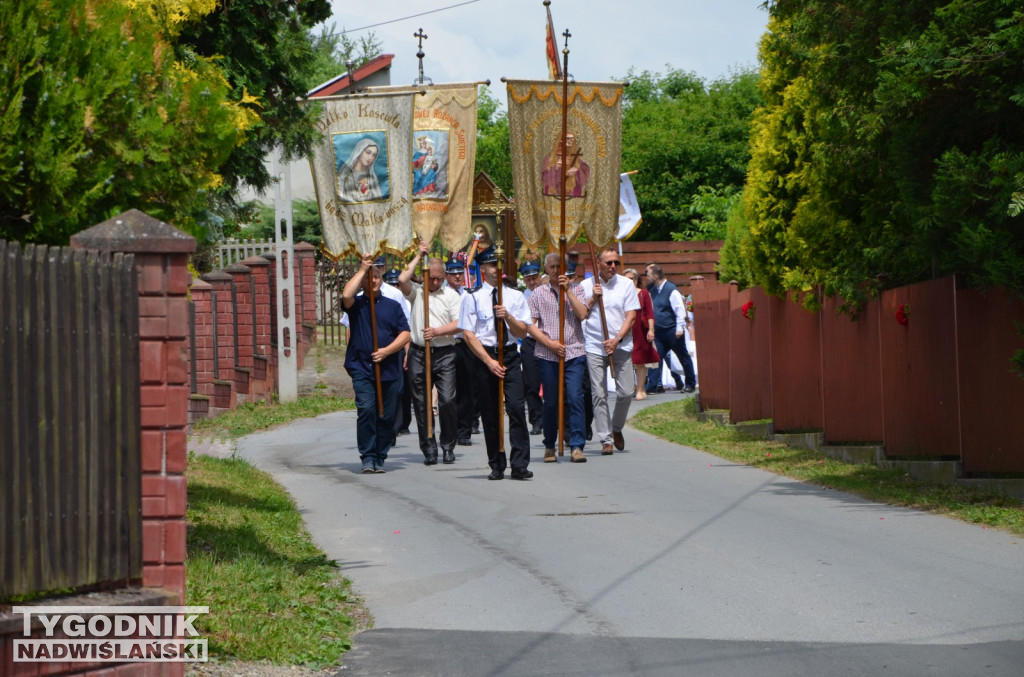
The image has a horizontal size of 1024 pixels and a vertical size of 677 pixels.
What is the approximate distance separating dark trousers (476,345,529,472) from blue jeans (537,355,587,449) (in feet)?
4.76

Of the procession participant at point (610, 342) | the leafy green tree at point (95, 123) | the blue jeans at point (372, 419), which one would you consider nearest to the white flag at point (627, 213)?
the procession participant at point (610, 342)

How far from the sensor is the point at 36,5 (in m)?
7.01

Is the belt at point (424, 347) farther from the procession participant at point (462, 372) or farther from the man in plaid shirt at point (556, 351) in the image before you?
the man in plaid shirt at point (556, 351)

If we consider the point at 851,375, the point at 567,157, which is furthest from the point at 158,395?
the point at 567,157

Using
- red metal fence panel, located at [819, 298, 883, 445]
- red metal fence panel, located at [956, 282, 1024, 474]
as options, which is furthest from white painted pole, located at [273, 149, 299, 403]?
red metal fence panel, located at [956, 282, 1024, 474]

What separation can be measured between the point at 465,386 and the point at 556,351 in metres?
1.38

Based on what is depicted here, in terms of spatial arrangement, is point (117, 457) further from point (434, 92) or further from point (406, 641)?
point (434, 92)

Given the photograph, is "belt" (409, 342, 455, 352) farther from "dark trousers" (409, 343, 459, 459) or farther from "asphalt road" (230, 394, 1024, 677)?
"asphalt road" (230, 394, 1024, 677)

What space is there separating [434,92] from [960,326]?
24.8 feet

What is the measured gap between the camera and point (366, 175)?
15.8m

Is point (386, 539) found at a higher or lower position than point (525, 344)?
lower

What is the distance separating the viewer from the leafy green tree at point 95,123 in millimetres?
6914

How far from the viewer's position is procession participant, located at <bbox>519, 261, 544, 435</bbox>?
16.1 m

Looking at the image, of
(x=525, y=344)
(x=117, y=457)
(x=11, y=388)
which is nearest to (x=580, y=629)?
(x=117, y=457)
